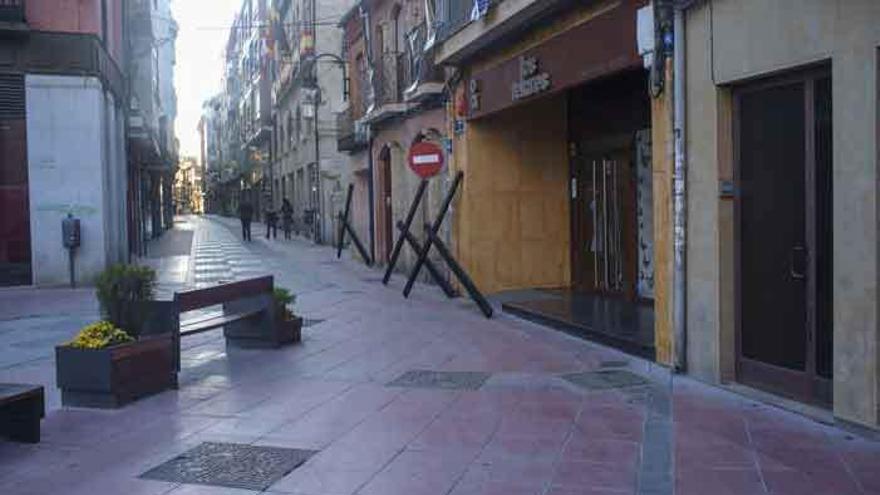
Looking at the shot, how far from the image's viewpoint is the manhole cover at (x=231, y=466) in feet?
17.7

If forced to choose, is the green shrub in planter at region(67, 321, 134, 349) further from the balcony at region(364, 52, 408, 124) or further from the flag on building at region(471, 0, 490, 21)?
the balcony at region(364, 52, 408, 124)

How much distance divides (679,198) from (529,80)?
4.59m

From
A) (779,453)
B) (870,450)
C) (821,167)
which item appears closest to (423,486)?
(779,453)

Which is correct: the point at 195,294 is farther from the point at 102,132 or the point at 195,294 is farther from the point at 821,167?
the point at 102,132

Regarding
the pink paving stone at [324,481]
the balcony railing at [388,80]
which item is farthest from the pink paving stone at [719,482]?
the balcony railing at [388,80]

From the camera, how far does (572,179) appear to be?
Result: 14883mm

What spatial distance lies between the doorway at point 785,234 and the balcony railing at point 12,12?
13.5 meters

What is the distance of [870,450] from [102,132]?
1523cm

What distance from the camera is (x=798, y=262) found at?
6.81 m

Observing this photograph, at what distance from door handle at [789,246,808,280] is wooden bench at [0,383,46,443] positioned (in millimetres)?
5522

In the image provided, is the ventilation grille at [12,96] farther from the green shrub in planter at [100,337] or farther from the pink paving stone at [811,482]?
the pink paving stone at [811,482]

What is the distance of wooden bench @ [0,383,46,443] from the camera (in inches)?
241

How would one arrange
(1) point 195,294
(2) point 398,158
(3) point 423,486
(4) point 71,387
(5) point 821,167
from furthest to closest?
1. (2) point 398,158
2. (1) point 195,294
3. (4) point 71,387
4. (5) point 821,167
5. (3) point 423,486

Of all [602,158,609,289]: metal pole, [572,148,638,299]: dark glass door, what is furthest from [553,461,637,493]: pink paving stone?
[602,158,609,289]: metal pole
